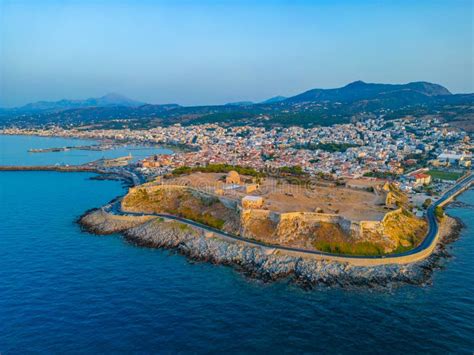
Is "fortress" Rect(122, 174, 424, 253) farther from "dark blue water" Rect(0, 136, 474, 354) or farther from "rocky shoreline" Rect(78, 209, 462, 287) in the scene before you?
"dark blue water" Rect(0, 136, 474, 354)

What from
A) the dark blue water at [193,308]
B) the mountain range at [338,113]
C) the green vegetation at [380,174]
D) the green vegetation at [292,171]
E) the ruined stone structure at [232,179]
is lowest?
the dark blue water at [193,308]

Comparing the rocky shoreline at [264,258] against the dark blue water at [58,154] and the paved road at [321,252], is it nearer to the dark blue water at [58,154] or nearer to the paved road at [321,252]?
the paved road at [321,252]

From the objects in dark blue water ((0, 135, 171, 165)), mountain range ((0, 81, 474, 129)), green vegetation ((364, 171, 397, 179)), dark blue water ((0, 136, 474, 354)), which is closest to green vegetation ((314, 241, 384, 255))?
dark blue water ((0, 136, 474, 354))

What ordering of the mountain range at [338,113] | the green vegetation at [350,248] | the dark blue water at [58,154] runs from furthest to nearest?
1. the mountain range at [338,113]
2. the dark blue water at [58,154]
3. the green vegetation at [350,248]

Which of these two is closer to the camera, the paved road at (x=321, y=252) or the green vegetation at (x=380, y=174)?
the paved road at (x=321, y=252)

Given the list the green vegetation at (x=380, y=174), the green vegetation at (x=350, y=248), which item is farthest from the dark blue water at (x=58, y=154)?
the green vegetation at (x=350, y=248)

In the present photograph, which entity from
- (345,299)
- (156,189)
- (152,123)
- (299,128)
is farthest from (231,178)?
(152,123)
